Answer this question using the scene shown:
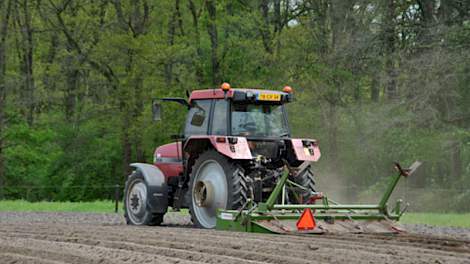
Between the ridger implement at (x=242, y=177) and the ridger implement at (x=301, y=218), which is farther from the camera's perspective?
the ridger implement at (x=242, y=177)

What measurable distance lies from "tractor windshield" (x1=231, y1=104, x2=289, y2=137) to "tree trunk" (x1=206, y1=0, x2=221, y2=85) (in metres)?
18.4

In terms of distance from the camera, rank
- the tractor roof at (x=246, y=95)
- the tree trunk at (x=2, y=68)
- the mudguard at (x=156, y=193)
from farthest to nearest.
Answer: the tree trunk at (x=2, y=68) → the mudguard at (x=156, y=193) → the tractor roof at (x=246, y=95)

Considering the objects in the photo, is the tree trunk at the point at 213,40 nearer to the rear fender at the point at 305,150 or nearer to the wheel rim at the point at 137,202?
the wheel rim at the point at 137,202

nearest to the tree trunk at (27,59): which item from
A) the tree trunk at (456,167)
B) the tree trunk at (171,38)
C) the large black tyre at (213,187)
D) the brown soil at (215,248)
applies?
the tree trunk at (171,38)

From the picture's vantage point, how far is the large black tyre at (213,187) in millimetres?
13703

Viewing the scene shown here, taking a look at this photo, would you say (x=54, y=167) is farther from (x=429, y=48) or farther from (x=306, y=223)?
(x=306, y=223)

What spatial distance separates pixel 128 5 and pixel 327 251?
30020 mm

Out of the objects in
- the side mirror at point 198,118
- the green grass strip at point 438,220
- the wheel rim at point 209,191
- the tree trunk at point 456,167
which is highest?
the side mirror at point 198,118

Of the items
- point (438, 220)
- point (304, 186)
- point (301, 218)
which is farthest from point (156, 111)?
point (438, 220)

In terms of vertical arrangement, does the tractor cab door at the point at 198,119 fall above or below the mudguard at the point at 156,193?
above

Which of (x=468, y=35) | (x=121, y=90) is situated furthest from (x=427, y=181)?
(x=121, y=90)

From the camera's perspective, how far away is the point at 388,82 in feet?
95.8

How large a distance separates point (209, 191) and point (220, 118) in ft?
4.23

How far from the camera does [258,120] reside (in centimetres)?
1481
